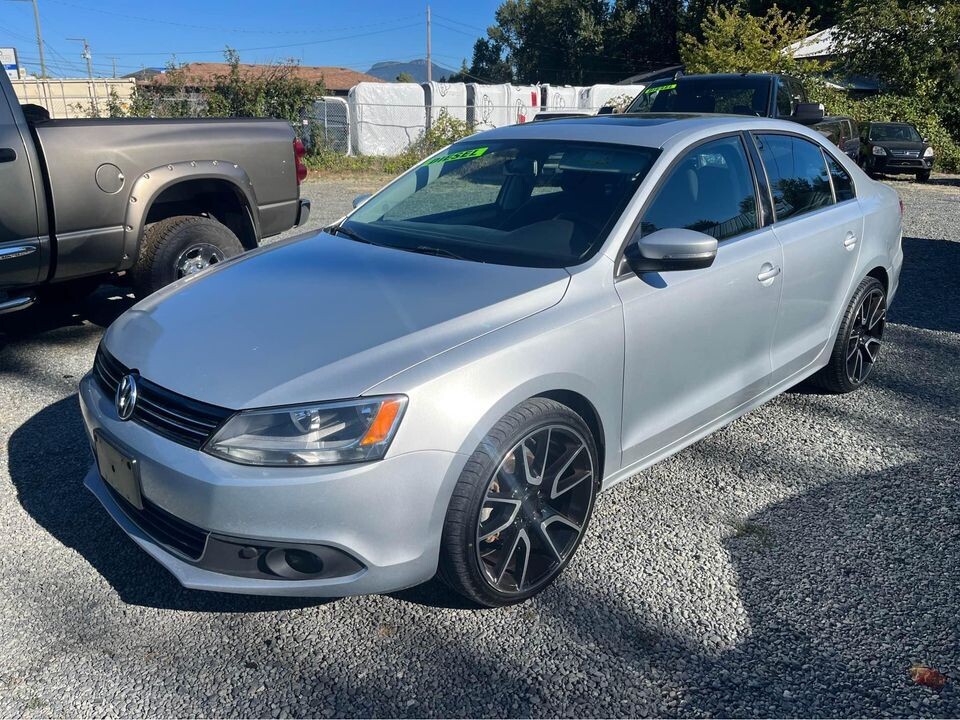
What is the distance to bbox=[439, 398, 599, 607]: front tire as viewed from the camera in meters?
2.59

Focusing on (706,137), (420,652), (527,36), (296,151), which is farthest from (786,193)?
(527,36)

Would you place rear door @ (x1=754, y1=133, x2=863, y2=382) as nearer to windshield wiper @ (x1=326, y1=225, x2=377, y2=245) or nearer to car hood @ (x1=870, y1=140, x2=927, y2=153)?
windshield wiper @ (x1=326, y1=225, x2=377, y2=245)

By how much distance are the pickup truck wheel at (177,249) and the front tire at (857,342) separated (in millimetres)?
3900

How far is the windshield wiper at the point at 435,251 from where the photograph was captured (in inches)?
132

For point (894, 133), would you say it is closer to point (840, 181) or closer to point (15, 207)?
point (840, 181)

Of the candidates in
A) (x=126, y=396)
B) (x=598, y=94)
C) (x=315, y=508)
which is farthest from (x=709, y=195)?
(x=598, y=94)

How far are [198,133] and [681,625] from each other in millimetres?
4683

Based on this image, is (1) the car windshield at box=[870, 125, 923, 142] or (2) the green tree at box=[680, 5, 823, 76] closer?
(1) the car windshield at box=[870, 125, 923, 142]

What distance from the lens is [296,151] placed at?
6480 mm

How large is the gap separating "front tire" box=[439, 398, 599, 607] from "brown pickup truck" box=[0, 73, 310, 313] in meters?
3.58

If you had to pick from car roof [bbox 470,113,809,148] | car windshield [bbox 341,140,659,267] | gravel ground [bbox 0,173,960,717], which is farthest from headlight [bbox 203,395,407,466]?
car roof [bbox 470,113,809,148]

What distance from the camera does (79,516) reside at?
11.3ft

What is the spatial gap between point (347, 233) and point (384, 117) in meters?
21.4

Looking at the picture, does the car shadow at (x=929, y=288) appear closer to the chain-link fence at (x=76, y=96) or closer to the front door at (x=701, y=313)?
the front door at (x=701, y=313)
